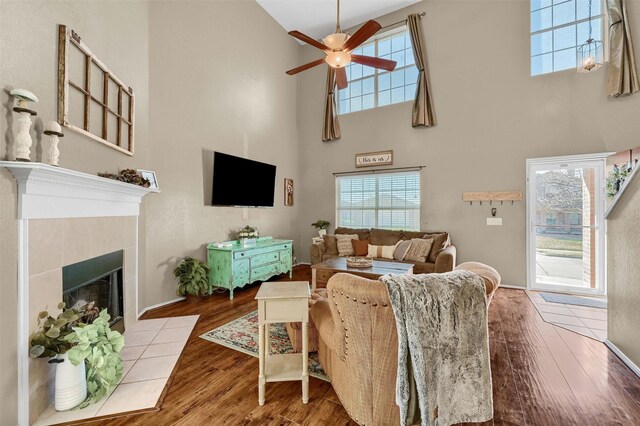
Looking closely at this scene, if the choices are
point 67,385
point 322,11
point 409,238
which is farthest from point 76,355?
point 322,11

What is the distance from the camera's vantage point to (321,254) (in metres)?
4.87

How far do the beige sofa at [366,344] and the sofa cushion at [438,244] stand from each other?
284 centimetres

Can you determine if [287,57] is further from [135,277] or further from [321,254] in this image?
[135,277]

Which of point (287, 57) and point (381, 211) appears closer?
point (381, 211)

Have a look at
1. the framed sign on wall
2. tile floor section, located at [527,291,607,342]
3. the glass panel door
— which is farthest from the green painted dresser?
the glass panel door

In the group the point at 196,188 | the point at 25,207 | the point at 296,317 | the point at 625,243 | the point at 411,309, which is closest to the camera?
the point at 411,309

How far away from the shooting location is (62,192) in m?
1.81

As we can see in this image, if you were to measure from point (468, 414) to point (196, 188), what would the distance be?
12.7ft

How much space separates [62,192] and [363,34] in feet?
9.28

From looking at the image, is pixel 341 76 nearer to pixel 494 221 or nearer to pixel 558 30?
pixel 494 221

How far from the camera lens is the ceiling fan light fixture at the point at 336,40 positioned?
2797mm

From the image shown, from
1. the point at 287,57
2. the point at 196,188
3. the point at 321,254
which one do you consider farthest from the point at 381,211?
the point at 287,57

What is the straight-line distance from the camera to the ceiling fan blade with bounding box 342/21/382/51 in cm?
258

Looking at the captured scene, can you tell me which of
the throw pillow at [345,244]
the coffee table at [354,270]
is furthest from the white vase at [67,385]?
the throw pillow at [345,244]
